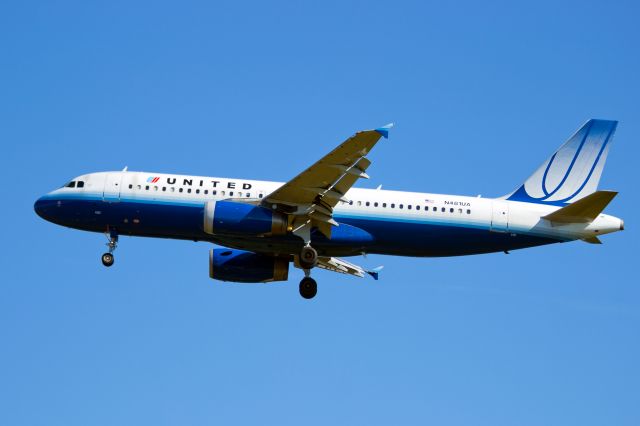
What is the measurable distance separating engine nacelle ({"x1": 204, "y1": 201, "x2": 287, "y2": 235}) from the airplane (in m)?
0.04

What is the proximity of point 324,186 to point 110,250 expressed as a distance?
1012 centimetres

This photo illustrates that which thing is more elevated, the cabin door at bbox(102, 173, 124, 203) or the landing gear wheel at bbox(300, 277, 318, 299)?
the cabin door at bbox(102, 173, 124, 203)

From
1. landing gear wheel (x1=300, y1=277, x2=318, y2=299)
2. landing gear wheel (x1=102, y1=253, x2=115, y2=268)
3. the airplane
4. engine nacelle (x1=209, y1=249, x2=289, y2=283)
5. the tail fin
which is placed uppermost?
the tail fin

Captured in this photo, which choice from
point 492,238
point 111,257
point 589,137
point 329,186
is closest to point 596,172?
point 589,137

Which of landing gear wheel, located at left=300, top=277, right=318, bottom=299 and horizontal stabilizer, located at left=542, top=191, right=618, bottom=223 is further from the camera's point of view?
landing gear wheel, located at left=300, top=277, right=318, bottom=299

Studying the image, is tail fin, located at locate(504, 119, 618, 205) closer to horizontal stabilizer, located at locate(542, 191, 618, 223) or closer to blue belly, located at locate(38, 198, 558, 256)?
horizontal stabilizer, located at locate(542, 191, 618, 223)

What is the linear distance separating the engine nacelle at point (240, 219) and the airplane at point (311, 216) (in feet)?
0.13

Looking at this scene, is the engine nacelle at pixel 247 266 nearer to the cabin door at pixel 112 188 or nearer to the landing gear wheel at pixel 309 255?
the landing gear wheel at pixel 309 255

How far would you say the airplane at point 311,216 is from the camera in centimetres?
4600

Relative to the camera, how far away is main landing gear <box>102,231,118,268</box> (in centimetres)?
4850

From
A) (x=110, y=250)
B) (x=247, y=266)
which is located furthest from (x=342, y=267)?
(x=110, y=250)

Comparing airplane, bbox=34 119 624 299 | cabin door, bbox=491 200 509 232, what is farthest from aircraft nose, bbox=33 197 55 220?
cabin door, bbox=491 200 509 232

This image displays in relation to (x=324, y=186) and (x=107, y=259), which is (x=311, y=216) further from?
(x=107, y=259)

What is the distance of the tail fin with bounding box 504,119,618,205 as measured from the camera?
164 feet
